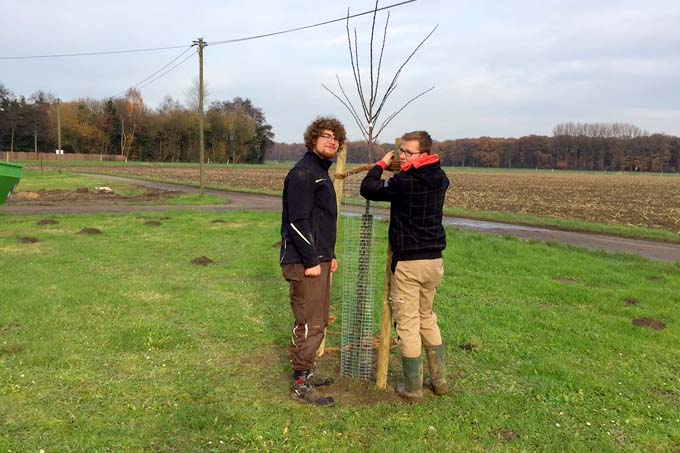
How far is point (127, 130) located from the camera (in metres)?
92.3

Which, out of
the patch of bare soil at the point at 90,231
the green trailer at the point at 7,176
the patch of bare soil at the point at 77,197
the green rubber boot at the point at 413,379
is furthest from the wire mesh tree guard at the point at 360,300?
the patch of bare soil at the point at 77,197

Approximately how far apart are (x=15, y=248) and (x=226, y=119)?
91.9 meters

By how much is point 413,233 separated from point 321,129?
1.09 meters

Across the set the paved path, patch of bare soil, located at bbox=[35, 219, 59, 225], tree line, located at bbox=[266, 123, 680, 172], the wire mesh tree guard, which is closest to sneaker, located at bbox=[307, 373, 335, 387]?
the wire mesh tree guard

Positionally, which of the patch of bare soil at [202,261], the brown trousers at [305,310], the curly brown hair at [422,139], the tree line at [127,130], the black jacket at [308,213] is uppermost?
the tree line at [127,130]

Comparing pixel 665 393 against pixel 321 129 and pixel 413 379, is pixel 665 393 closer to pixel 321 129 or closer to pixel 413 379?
pixel 413 379

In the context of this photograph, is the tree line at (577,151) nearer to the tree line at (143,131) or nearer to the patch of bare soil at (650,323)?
the tree line at (143,131)

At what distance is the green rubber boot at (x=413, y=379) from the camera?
4289 millimetres

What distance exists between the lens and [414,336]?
427 cm

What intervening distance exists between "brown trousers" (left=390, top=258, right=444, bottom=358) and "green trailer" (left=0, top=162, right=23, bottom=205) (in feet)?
46.6

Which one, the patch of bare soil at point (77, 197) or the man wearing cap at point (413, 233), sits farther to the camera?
the patch of bare soil at point (77, 197)

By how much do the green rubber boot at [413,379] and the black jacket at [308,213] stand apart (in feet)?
3.52

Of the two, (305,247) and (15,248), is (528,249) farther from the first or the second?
(15,248)

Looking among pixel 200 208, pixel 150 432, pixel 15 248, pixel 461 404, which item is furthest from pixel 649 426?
pixel 200 208
